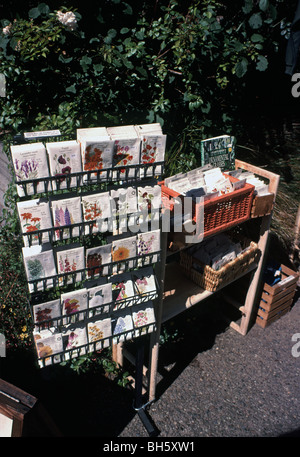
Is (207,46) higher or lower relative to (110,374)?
higher

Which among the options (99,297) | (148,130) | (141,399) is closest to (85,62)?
(148,130)

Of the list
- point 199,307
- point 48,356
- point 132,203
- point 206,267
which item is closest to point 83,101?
point 132,203

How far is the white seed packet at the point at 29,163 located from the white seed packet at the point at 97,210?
25 cm

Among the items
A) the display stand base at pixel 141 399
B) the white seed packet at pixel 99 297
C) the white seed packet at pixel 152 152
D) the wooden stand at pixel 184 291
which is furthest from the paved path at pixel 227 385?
the white seed packet at pixel 152 152

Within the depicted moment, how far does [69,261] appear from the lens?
2.00 meters

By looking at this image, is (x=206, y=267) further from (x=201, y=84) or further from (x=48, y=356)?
(x=201, y=84)

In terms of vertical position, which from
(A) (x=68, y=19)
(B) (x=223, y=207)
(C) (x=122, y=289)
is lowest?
(C) (x=122, y=289)

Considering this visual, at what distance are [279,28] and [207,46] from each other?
929mm

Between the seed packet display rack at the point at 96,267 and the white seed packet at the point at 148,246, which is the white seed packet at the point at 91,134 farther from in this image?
the white seed packet at the point at 148,246

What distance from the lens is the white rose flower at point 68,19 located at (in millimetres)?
2842

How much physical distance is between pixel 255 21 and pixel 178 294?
7.98 feet

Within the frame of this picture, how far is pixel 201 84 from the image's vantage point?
3469 mm

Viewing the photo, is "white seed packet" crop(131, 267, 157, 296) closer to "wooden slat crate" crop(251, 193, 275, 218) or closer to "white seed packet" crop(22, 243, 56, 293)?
"white seed packet" crop(22, 243, 56, 293)

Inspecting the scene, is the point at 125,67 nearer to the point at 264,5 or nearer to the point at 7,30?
the point at 7,30
